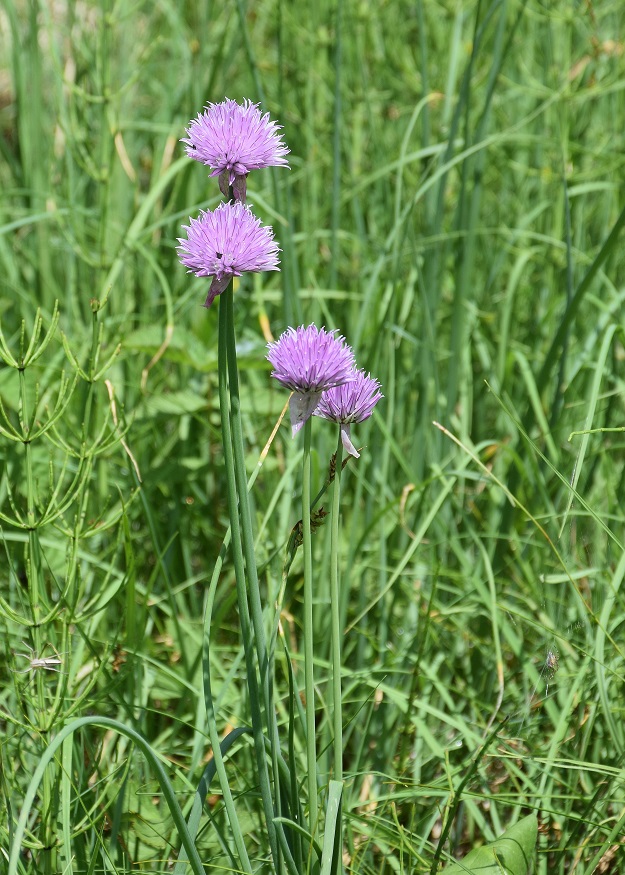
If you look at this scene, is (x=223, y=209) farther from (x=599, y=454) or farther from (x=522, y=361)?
(x=599, y=454)

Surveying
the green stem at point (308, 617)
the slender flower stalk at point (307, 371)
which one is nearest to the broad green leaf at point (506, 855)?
the green stem at point (308, 617)

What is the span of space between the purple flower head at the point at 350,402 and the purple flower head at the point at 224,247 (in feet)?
0.40

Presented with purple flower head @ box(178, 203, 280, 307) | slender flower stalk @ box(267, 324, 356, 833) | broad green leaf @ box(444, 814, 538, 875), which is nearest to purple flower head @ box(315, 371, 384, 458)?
slender flower stalk @ box(267, 324, 356, 833)

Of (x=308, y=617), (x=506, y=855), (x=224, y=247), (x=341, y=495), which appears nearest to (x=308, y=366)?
(x=224, y=247)

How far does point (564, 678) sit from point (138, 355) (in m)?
1.08

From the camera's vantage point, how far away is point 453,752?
1380mm

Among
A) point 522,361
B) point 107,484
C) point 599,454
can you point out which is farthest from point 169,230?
point 599,454

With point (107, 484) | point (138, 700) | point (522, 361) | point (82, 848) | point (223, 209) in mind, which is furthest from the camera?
point (107, 484)

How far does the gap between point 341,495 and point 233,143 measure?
1.05 meters

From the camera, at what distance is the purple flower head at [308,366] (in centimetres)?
76

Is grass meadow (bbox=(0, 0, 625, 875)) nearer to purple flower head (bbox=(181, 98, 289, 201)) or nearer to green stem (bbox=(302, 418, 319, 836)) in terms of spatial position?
green stem (bbox=(302, 418, 319, 836))

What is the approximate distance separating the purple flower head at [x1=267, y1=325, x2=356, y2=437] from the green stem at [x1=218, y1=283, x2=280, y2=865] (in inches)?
1.8

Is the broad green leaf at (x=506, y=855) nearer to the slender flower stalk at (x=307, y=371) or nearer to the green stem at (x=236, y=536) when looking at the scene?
the green stem at (x=236, y=536)

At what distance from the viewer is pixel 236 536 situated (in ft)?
2.63
